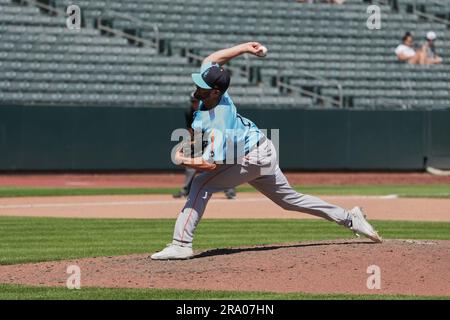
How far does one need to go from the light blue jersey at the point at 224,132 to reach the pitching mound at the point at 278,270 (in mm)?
1002

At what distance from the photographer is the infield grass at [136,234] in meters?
11.5

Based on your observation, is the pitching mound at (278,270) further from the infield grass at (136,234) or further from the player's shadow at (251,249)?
the infield grass at (136,234)

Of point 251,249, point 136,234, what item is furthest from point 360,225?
point 136,234

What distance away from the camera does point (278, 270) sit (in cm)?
899

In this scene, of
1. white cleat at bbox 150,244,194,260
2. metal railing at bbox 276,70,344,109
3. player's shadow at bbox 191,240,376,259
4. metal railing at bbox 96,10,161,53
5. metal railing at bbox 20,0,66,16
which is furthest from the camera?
metal railing at bbox 276,70,344,109

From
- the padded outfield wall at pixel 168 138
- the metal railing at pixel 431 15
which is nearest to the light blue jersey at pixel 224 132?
the padded outfield wall at pixel 168 138

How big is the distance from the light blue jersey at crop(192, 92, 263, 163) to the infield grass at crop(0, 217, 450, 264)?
2496mm

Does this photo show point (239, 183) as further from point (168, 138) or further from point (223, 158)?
point (168, 138)

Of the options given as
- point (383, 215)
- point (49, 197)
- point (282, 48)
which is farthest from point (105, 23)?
point (383, 215)

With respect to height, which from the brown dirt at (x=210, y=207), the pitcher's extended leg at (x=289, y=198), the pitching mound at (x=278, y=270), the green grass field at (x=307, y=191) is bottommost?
the green grass field at (x=307, y=191)

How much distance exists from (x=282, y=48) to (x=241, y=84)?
2164mm

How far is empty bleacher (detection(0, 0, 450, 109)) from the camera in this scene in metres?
26.5

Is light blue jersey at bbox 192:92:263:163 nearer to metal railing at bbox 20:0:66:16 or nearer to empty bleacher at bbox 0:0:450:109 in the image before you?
Answer: empty bleacher at bbox 0:0:450:109

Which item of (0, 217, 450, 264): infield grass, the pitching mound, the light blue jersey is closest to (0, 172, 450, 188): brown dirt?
(0, 217, 450, 264): infield grass
